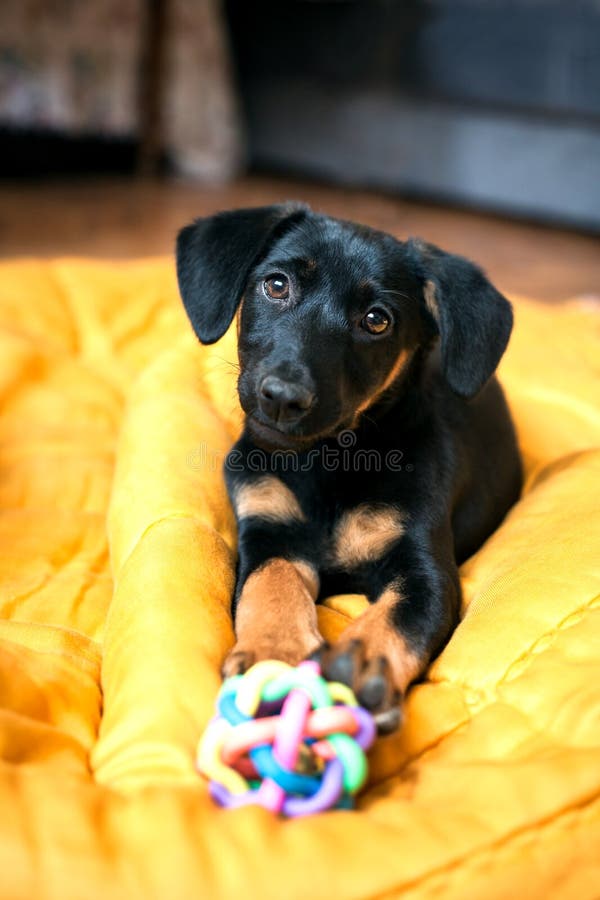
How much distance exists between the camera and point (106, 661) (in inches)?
70.9

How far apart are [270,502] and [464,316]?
0.59 m

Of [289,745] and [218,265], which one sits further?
[218,265]

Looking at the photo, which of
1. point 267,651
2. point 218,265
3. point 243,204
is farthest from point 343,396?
point 243,204

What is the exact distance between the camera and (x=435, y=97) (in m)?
6.79

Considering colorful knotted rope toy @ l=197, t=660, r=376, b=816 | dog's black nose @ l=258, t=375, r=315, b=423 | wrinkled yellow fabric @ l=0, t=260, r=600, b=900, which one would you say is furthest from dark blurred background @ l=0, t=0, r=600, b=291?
colorful knotted rope toy @ l=197, t=660, r=376, b=816

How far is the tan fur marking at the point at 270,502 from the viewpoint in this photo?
83.1 inches

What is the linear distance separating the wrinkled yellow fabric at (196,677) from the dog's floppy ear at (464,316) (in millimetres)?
424

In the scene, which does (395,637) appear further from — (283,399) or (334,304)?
(334,304)

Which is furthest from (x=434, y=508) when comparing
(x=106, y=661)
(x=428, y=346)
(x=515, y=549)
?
(x=106, y=661)

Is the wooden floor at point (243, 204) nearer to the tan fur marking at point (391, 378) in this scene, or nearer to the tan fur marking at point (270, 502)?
the tan fur marking at point (391, 378)

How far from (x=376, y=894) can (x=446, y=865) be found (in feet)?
0.37

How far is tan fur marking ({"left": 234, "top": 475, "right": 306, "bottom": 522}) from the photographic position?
211cm

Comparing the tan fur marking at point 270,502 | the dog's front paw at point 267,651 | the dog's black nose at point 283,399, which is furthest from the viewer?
the tan fur marking at point 270,502

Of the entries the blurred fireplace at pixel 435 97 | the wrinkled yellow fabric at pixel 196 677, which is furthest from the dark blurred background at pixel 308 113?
the wrinkled yellow fabric at pixel 196 677
